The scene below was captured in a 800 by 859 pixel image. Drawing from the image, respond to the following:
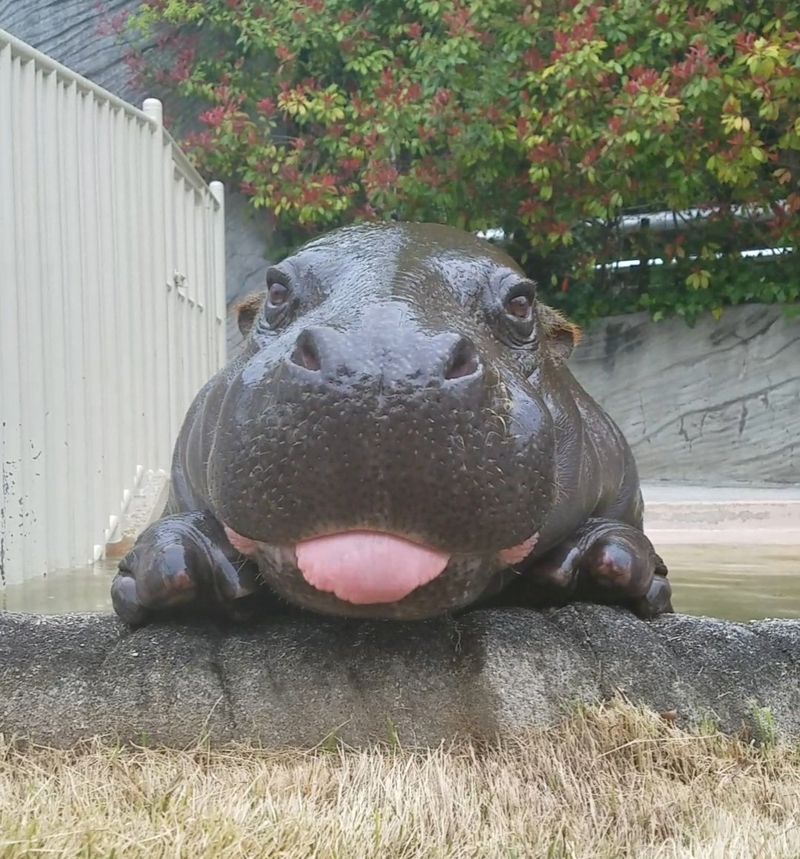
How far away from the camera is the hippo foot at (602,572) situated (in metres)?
2.04

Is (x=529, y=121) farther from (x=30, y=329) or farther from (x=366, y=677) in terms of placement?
(x=366, y=677)

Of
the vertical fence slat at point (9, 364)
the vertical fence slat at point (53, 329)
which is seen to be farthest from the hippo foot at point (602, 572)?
the vertical fence slat at point (53, 329)

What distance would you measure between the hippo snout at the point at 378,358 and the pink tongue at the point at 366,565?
8.1 inches

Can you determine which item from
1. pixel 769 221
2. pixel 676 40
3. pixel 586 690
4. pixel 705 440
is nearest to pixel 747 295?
pixel 769 221

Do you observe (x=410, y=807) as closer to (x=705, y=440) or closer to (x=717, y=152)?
(x=717, y=152)

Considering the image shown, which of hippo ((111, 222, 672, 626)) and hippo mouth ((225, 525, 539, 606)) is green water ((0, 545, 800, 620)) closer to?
hippo ((111, 222, 672, 626))

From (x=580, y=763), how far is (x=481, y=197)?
7719mm

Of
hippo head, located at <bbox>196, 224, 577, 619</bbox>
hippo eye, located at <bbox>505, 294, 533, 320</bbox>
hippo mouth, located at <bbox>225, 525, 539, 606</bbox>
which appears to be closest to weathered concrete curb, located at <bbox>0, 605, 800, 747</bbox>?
hippo head, located at <bbox>196, 224, 577, 619</bbox>

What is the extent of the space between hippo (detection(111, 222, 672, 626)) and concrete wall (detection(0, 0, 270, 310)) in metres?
8.88

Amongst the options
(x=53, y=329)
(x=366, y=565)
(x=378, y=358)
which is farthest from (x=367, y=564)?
(x=53, y=329)

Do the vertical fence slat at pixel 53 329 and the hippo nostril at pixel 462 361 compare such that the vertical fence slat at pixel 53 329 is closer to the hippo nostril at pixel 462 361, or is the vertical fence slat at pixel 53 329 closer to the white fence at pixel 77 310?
the white fence at pixel 77 310

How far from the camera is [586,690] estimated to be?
189 centimetres

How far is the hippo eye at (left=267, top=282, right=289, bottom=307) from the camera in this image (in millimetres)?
1904

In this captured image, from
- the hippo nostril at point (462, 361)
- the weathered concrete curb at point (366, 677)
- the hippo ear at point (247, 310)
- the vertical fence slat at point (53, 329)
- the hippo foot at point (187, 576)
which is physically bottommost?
the vertical fence slat at point (53, 329)
